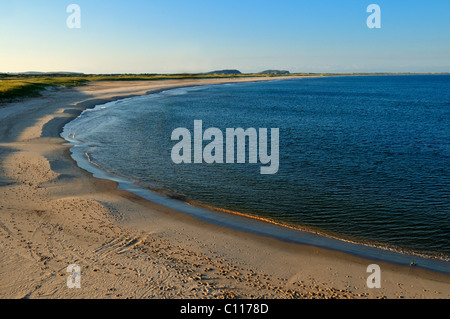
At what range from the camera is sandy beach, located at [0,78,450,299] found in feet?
34.6

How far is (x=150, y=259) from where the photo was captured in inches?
480

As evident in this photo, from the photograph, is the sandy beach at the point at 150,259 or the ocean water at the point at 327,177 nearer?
the sandy beach at the point at 150,259

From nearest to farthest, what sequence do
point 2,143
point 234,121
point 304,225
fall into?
point 304,225, point 2,143, point 234,121

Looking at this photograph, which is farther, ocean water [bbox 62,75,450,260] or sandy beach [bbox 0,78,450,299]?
ocean water [bbox 62,75,450,260]

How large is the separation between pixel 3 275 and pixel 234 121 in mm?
40170

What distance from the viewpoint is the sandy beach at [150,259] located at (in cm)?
1054

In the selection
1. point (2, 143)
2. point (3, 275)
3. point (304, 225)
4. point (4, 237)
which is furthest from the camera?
point (2, 143)

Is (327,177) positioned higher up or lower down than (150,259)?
higher up

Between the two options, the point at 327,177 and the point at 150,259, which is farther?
the point at 327,177

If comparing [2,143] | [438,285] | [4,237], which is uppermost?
[2,143]
